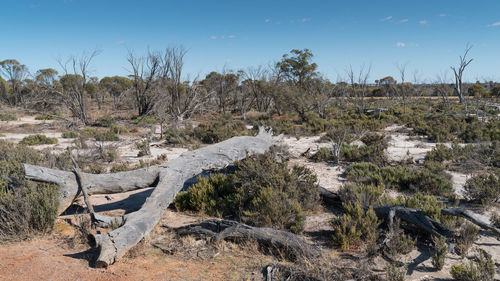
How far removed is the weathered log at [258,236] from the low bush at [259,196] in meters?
0.50

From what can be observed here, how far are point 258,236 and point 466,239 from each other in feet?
9.05

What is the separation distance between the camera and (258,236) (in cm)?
410

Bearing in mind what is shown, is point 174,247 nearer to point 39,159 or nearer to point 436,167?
point 39,159

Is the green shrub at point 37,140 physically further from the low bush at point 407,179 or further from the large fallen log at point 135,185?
the low bush at point 407,179

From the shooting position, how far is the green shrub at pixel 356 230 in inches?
160

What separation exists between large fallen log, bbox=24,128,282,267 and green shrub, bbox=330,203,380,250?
8.84ft


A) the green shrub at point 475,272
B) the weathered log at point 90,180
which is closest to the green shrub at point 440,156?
the green shrub at point 475,272

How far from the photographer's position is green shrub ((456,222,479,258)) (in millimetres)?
3822

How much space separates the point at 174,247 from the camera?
4.16 meters

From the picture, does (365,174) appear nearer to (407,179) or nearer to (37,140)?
(407,179)

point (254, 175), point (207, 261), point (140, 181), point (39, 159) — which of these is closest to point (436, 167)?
point (254, 175)

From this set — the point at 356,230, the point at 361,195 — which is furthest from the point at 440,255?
the point at 361,195

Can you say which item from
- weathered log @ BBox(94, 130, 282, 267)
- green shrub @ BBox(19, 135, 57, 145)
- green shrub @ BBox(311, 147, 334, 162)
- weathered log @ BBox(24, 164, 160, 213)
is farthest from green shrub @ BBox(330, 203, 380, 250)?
green shrub @ BBox(19, 135, 57, 145)

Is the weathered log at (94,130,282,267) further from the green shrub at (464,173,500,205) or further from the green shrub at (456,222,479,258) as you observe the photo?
the green shrub at (464,173,500,205)
